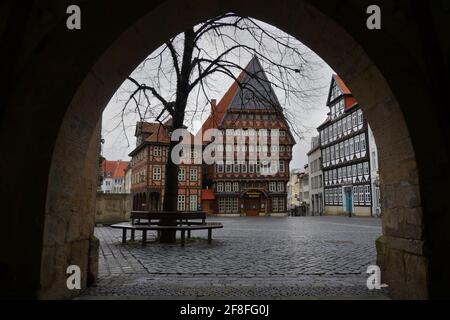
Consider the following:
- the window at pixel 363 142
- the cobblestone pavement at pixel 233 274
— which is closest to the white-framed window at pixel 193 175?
the window at pixel 363 142

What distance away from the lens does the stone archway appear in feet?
10.1

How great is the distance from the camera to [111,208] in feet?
63.7

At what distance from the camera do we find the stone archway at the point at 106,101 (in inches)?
121

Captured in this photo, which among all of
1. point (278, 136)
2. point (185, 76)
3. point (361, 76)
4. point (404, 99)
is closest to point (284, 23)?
point (361, 76)

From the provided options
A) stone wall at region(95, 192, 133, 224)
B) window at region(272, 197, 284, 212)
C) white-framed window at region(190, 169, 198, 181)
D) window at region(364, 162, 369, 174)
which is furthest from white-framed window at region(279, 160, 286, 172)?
stone wall at region(95, 192, 133, 224)

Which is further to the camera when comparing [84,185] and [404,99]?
[84,185]

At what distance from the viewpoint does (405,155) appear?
3439 mm

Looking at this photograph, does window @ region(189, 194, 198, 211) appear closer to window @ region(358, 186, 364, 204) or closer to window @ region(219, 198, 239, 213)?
window @ region(219, 198, 239, 213)

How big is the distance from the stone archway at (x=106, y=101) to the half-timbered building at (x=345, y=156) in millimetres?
33847

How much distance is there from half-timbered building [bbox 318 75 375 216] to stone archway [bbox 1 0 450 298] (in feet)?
111

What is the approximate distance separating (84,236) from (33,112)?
160cm

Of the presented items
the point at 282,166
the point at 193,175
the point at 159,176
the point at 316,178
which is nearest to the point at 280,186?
the point at 282,166

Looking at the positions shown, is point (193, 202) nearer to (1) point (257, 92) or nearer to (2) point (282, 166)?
(2) point (282, 166)

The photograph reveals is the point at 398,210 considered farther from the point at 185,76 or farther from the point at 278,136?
the point at 278,136
